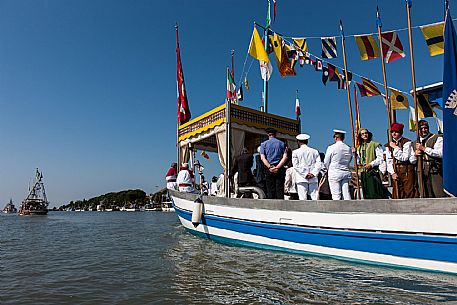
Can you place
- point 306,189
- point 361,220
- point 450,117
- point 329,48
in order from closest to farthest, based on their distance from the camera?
point 450,117, point 361,220, point 306,189, point 329,48

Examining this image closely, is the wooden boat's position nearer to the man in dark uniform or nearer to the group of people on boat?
the group of people on boat

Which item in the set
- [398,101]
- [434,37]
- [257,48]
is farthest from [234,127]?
[434,37]

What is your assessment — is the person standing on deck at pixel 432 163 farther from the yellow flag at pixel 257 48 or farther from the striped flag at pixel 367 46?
the yellow flag at pixel 257 48

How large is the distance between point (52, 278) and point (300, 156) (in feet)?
15.1

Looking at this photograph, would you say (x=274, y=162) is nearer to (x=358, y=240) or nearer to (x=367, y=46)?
(x=358, y=240)

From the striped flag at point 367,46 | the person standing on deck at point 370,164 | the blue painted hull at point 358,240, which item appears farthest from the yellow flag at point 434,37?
the blue painted hull at point 358,240

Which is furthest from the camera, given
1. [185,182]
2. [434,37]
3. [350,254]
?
[185,182]

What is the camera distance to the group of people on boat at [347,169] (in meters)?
5.25

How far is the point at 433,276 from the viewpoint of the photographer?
13.5 ft

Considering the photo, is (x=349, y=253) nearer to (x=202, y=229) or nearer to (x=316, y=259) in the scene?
(x=316, y=259)

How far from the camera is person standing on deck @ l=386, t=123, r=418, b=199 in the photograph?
526 cm

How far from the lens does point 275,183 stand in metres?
7.36

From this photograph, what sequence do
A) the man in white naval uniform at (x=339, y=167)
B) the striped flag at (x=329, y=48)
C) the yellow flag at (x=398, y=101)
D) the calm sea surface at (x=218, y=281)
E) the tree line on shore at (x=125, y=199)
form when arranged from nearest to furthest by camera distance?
the calm sea surface at (x=218, y=281)
the man in white naval uniform at (x=339, y=167)
the yellow flag at (x=398, y=101)
the striped flag at (x=329, y=48)
the tree line on shore at (x=125, y=199)

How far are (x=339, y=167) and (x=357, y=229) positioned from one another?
3.69ft
